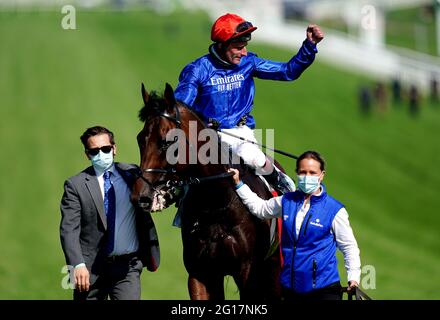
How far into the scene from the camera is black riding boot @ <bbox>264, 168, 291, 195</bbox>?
26.7 feet

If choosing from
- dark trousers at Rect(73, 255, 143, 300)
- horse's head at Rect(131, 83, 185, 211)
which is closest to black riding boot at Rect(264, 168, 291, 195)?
horse's head at Rect(131, 83, 185, 211)

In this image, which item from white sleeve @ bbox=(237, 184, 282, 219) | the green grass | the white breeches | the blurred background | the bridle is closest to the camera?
the bridle

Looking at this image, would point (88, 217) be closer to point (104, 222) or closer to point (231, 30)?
point (104, 222)

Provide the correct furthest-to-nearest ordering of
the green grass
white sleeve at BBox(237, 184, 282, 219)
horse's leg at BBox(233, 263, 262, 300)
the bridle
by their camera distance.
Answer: the green grass → horse's leg at BBox(233, 263, 262, 300) → white sleeve at BBox(237, 184, 282, 219) → the bridle

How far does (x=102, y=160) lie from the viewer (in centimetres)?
706

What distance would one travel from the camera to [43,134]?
107ft

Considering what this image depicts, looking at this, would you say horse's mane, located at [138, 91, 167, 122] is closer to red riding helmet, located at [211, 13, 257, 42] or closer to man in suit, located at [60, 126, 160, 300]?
man in suit, located at [60, 126, 160, 300]

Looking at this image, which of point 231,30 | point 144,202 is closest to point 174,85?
point 231,30

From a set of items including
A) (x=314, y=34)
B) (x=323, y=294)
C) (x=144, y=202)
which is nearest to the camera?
(x=144, y=202)

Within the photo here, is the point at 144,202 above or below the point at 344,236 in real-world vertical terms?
above

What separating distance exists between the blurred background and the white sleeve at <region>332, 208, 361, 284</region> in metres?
4.25

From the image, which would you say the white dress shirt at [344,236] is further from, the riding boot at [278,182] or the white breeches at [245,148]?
the riding boot at [278,182]

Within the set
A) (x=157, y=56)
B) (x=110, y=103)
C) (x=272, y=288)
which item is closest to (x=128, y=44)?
(x=157, y=56)

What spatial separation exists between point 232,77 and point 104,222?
1619mm
